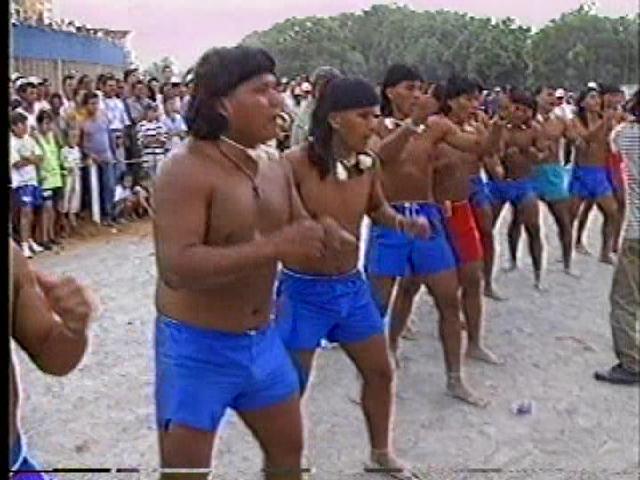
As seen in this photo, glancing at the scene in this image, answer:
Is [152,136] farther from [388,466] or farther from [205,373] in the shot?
[388,466]

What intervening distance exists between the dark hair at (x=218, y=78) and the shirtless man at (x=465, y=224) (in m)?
0.81

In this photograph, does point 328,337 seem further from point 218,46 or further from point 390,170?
point 218,46

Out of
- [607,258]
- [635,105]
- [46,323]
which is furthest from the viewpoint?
[607,258]

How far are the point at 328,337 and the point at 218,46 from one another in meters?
0.83

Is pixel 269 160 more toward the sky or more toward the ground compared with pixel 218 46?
more toward the ground

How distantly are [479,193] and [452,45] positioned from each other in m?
1.08

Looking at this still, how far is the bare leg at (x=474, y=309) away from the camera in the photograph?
257cm

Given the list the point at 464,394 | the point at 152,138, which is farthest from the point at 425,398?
the point at 152,138

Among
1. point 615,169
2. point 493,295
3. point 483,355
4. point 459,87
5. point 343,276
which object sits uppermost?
point 459,87

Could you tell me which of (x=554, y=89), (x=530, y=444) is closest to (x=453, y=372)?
(x=530, y=444)

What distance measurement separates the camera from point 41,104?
60.4 inches

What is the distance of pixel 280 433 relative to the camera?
5.98ft

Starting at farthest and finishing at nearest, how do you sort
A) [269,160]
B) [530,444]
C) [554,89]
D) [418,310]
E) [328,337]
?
[418,310]
[328,337]
[530,444]
[269,160]
[554,89]

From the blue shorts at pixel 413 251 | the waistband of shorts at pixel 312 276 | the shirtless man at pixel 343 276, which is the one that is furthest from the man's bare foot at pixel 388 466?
the blue shorts at pixel 413 251
